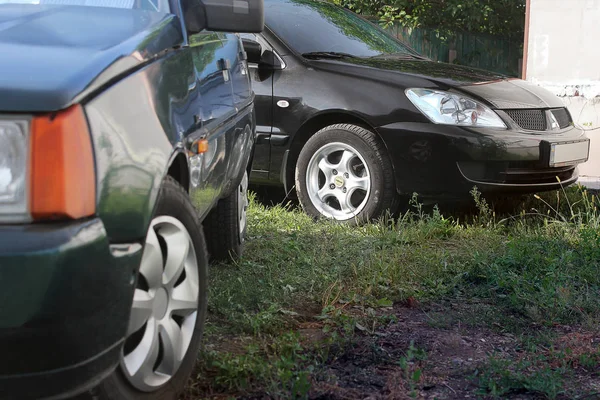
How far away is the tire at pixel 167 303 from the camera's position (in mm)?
2402

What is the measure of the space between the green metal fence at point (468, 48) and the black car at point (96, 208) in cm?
1285

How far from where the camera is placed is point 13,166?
6.75 feet

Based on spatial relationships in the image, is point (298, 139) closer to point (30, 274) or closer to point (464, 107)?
point (464, 107)

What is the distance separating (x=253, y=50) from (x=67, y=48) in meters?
4.05

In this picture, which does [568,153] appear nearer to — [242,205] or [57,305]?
[242,205]

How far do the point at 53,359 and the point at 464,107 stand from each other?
13.8ft

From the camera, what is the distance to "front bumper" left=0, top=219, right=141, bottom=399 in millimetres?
1953

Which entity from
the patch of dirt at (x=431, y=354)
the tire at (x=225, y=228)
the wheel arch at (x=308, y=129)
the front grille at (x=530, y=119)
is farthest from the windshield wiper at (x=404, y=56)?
the patch of dirt at (x=431, y=354)

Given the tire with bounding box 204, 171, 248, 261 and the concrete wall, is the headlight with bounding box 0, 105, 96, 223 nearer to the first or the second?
the tire with bounding box 204, 171, 248, 261

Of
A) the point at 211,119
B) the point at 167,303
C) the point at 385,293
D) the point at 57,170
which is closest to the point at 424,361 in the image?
the point at 385,293

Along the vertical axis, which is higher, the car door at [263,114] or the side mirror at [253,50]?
the side mirror at [253,50]

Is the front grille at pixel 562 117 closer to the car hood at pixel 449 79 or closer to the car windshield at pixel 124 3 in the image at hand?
the car hood at pixel 449 79

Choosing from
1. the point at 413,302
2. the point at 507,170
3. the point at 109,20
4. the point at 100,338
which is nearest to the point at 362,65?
the point at 507,170

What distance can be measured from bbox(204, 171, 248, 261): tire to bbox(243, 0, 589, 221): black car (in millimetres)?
1376
